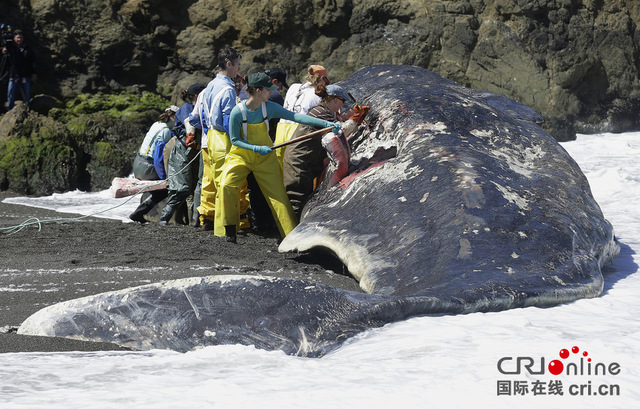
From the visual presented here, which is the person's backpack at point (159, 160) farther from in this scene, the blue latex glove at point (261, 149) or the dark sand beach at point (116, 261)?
the blue latex glove at point (261, 149)

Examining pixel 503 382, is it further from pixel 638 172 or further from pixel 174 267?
pixel 638 172

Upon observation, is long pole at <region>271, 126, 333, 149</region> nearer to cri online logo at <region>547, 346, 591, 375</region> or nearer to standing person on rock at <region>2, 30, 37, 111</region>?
cri online logo at <region>547, 346, 591, 375</region>

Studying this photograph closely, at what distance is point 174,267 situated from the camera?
7.17 metres

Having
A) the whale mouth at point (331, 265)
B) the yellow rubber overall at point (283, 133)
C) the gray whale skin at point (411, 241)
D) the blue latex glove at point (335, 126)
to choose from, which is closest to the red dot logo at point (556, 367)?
the gray whale skin at point (411, 241)

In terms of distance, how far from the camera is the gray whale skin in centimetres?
436

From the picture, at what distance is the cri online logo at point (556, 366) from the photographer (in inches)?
144

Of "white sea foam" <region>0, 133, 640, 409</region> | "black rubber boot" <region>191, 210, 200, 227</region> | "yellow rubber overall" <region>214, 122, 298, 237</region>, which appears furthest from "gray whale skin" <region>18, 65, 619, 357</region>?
"black rubber boot" <region>191, 210, 200, 227</region>

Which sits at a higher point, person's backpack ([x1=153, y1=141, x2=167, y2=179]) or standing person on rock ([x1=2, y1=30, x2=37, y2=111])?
standing person on rock ([x1=2, y1=30, x2=37, y2=111])

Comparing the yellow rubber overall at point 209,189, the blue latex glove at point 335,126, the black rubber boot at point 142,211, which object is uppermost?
the blue latex glove at point 335,126

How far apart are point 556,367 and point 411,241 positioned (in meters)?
2.21

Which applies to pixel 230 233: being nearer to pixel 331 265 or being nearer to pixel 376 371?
pixel 331 265

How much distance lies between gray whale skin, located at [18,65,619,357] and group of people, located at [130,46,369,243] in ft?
1.28

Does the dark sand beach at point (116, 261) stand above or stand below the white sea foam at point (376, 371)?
below

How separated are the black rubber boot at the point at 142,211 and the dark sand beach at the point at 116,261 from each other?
2.40 feet
